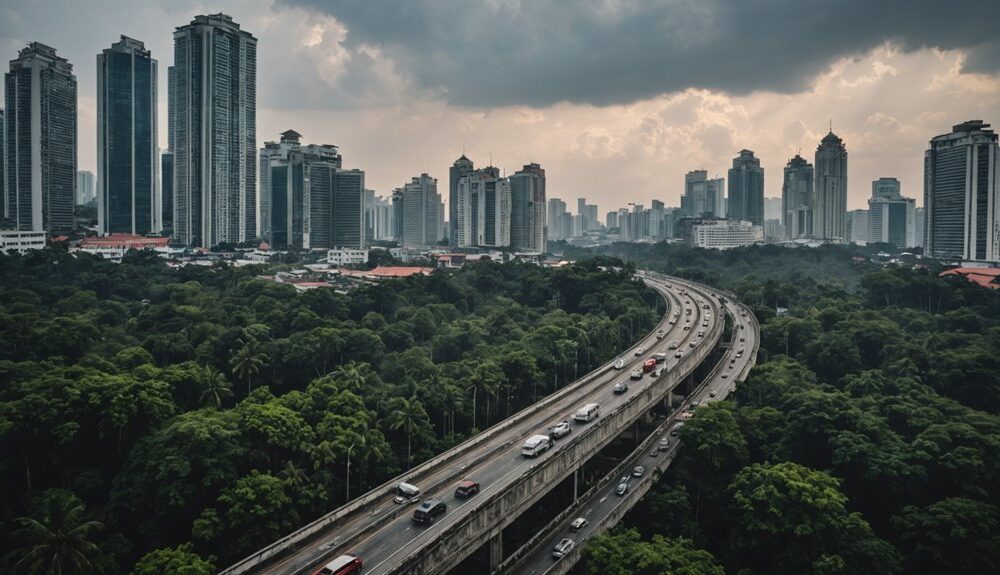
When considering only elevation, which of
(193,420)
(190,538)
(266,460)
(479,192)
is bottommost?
(190,538)

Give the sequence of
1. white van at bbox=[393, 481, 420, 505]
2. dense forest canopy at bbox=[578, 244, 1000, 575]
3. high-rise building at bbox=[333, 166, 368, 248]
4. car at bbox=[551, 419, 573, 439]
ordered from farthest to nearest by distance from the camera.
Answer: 1. high-rise building at bbox=[333, 166, 368, 248]
2. car at bbox=[551, 419, 573, 439]
3. dense forest canopy at bbox=[578, 244, 1000, 575]
4. white van at bbox=[393, 481, 420, 505]

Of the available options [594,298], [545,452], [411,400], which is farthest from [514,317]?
[545,452]

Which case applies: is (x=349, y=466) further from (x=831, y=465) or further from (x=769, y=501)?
(x=831, y=465)

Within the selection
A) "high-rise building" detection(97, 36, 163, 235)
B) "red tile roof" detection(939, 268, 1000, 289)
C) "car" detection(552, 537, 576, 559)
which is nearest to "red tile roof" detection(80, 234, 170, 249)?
"high-rise building" detection(97, 36, 163, 235)

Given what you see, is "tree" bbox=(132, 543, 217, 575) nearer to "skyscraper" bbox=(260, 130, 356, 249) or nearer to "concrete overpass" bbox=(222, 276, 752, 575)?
"concrete overpass" bbox=(222, 276, 752, 575)

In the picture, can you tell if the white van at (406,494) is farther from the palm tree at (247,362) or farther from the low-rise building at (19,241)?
the low-rise building at (19,241)

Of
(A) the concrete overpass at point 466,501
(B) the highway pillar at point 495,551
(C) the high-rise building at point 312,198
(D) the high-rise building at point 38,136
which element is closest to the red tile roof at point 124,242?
(D) the high-rise building at point 38,136

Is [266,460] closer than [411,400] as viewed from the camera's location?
Yes
